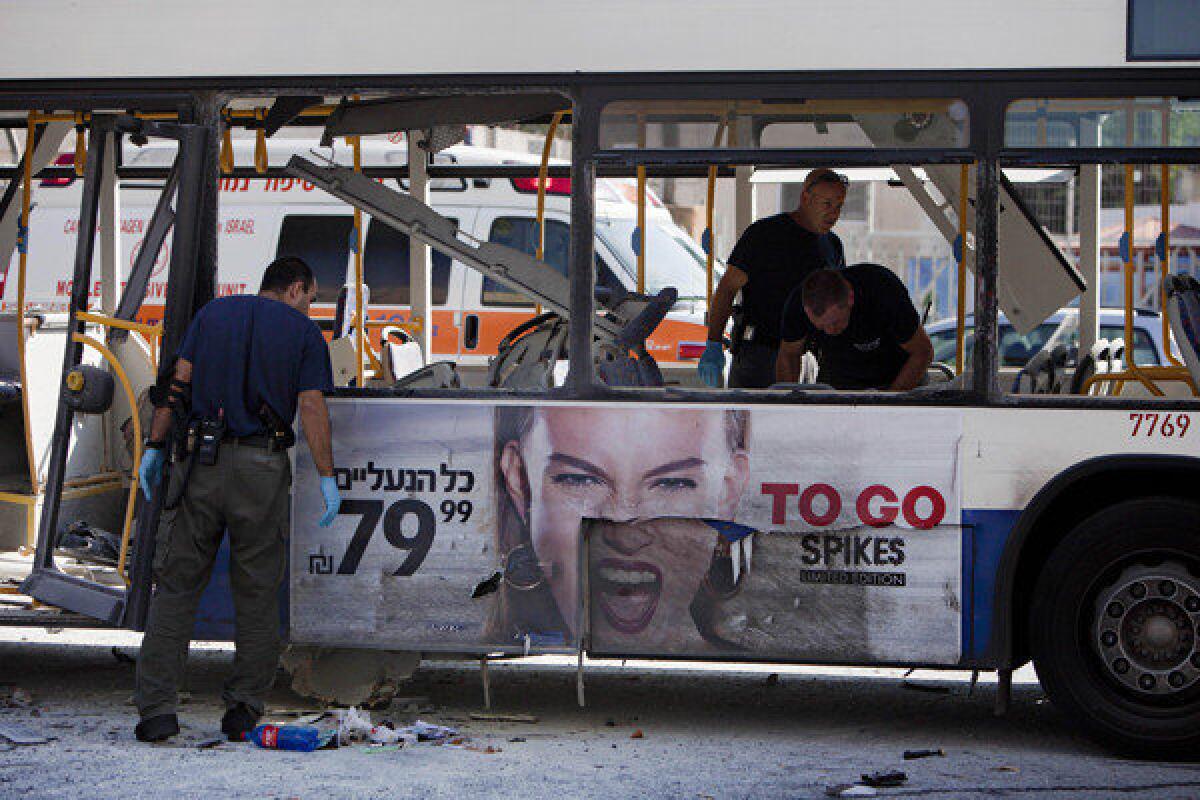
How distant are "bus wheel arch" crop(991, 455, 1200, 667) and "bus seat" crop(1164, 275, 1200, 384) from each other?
17.8 inches

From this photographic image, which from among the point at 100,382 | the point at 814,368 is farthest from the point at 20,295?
the point at 814,368

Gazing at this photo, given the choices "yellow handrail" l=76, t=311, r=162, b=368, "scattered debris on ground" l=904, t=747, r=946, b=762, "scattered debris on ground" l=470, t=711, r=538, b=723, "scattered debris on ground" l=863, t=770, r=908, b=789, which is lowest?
"scattered debris on ground" l=863, t=770, r=908, b=789

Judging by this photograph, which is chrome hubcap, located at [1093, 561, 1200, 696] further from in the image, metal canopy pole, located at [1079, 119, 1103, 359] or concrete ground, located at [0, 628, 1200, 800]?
metal canopy pole, located at [1079, 119, 1103, 359]

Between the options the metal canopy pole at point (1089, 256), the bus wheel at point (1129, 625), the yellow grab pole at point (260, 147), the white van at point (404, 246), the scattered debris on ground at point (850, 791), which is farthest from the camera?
the white van at point (404, 246)

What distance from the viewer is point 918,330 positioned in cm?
762

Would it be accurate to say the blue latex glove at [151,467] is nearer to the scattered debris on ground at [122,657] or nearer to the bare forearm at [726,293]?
the scattered debris on ground at [122,657]

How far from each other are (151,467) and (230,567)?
501 millimetres

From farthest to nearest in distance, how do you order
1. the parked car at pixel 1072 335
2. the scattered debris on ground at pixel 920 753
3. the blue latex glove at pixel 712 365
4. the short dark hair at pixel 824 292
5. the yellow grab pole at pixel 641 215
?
the parked car at pixel 1072 335 < the short dark hair at pixel 824 292 < the blue latex glove at pixel 712 365 < the yellow grab pole at pixel 641 215 < the scattered debris on ground at pixel 920 753

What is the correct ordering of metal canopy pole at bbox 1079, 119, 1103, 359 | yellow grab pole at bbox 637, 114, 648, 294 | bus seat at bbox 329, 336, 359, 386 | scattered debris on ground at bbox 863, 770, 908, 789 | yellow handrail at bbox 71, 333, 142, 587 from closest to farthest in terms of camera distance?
scattered debris on ground at bbox 863, 770, 908, 789
yellow grab pole at bbox 637, 114, 648, 294
yellow handrail at bbox 71, 333, 142, 587
metal canopy pole at bbox 1079, 119, 1103, 359
bus seat at bbox 329, 336, 359, 386

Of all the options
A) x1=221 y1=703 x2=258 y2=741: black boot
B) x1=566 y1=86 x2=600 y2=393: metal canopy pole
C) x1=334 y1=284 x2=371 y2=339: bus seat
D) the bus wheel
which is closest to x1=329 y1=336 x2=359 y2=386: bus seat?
x1=334 y1=284 x2=371 y2=339: bus seat

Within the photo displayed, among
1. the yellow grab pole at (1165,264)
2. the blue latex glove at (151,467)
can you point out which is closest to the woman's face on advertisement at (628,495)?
the blue latex glove at (151,467)

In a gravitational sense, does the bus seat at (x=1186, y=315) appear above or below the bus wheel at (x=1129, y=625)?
above

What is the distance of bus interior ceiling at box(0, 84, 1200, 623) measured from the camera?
Result: 6.87m

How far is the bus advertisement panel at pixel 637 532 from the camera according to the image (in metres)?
6.87
